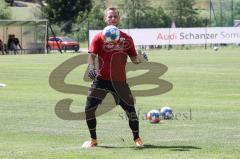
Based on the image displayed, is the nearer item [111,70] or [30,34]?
[111,70]

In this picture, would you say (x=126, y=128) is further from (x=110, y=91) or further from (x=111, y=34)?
(x=111, y=34)

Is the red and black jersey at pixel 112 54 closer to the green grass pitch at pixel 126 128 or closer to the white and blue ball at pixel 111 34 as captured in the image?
the white and blue ball at pixel 111 34

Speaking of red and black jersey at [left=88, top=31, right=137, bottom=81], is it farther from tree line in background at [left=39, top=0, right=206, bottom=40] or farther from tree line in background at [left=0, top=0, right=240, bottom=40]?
tree line in background at [left=0, top=0, right=240, bottom=40]

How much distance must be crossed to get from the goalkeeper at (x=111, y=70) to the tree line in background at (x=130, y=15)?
6530cm

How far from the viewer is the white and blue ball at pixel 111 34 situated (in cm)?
1190

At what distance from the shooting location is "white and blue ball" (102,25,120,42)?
11.9m

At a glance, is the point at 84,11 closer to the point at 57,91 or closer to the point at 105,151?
the point at 57,91

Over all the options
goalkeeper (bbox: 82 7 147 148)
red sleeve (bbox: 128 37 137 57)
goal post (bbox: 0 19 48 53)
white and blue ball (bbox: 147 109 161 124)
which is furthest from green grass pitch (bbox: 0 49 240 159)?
goal post (bbox: 0 19 48 53)

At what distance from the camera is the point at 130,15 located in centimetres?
8456

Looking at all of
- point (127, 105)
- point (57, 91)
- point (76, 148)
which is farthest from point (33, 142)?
point (57, 91)

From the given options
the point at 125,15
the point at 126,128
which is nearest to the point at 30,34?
the point at 125,15

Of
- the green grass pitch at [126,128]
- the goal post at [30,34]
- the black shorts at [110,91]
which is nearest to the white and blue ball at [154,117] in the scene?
the green grass pitch at [126,128]

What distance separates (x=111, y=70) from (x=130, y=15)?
72749 mm

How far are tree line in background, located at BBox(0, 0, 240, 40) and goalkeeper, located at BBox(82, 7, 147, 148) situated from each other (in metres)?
65.3
